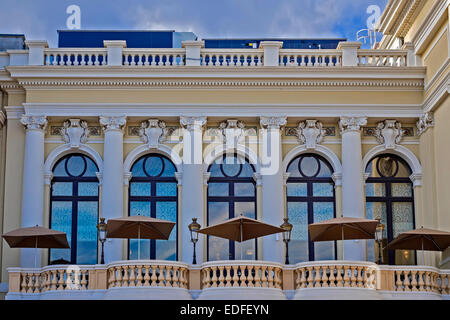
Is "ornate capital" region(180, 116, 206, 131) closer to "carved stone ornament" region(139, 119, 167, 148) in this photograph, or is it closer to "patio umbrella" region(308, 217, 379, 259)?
"carved stone ornament" region(139, 119, 167, 148)

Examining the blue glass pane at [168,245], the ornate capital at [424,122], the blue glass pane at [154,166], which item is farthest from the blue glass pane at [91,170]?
the ornate capital at [424,122]

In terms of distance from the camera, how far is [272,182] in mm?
31688

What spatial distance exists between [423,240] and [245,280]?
5247 millimetres

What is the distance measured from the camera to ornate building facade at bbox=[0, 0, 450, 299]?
3156 centimetres

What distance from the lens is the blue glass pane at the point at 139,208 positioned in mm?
32062

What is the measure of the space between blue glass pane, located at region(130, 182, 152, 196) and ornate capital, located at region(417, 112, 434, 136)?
795cm

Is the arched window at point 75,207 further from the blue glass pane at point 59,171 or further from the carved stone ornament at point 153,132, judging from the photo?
the carved stone ornament at point 153,132

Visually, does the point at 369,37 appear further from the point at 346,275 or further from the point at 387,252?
the point at 346,275

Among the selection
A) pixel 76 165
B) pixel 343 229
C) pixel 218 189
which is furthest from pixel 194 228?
pixel 76 165

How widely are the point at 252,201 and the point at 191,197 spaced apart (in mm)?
1915

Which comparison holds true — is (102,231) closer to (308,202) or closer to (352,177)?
(308,202)

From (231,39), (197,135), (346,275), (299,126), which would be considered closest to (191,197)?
(197,135)

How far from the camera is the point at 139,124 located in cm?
3247

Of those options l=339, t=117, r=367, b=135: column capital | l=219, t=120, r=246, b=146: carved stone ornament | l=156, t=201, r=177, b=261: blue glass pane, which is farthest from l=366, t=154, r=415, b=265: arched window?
l=156, t=201, r=177, b=261: blue glass pane
